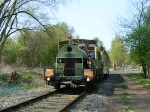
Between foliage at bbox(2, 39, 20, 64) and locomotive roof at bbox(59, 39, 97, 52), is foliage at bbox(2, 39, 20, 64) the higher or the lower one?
the higher one

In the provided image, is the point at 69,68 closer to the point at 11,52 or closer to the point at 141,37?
the point at 141,37

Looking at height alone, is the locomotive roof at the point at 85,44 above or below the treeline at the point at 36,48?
below

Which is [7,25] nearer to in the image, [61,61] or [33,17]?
[33,17]

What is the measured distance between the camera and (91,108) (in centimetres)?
1281

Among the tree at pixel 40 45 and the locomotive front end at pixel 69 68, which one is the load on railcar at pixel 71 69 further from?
the tree at pixel 40 45

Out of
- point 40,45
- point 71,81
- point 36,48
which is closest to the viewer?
point 71,81

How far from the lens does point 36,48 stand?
53.8 meters

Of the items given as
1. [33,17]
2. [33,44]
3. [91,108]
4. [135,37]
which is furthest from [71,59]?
[33,44]

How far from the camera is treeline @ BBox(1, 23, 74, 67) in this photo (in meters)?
40.8

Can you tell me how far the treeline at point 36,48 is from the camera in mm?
40844

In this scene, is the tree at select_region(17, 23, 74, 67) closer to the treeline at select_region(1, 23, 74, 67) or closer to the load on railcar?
the treeline at select_region(1, 23, 74, 67)

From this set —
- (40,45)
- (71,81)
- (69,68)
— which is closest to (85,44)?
(69,68)

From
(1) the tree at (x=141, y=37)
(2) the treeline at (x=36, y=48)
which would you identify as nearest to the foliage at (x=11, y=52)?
(2) the treeline at (x=36, y=48)

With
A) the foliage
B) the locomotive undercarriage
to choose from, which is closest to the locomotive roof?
the locomotive undercarriage
